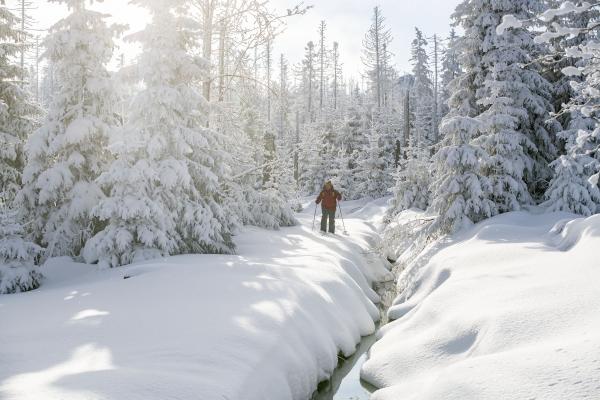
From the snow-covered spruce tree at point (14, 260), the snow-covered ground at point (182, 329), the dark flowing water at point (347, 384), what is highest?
the snow-covered spruce tree at point (14, 260)

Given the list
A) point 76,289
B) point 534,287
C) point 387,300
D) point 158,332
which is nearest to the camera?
point 158,332

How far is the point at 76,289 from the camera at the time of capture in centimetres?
860

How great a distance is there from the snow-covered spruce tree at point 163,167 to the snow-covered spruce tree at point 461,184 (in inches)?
263

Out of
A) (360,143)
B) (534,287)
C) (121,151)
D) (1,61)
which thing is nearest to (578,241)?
(534,287)

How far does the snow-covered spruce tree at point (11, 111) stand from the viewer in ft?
44.3

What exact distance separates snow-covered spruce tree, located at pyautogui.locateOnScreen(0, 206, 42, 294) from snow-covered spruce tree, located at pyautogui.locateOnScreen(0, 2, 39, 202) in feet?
14.4

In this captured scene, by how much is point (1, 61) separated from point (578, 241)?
1593 cm

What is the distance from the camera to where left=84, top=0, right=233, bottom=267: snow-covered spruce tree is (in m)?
10.8

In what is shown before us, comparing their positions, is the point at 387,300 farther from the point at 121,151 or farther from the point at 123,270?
the point at 121,151

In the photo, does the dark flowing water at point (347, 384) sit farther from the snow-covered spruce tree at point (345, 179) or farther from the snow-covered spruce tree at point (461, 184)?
the snow-covered spruce tree at point (345, 179)

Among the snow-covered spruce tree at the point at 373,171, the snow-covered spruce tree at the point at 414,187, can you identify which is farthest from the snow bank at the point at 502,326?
the snow-covered spruce tree at the point at 373,171

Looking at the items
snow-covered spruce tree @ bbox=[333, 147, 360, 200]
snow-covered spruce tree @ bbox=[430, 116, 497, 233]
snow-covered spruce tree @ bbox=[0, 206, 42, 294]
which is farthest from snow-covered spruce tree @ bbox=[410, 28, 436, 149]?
snow-covered spruce tree @ bbox=[0, 206, 42, 294]

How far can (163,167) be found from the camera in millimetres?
11430

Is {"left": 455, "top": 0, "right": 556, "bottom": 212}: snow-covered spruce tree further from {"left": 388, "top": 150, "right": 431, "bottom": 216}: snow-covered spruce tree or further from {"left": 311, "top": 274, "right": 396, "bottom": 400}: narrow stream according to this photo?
{"left": 311, "top": 274, "right": 396, "bottom": 400}: narrow stream
